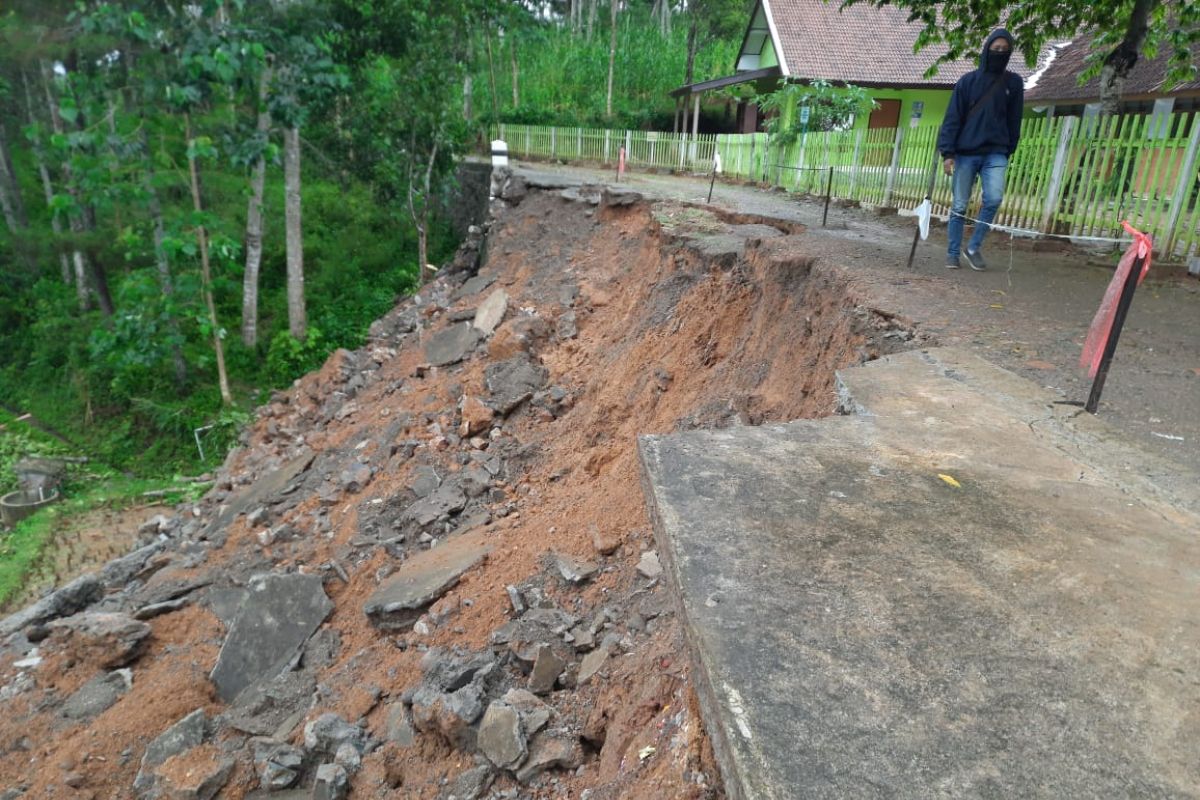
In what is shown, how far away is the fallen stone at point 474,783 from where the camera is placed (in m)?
2.65

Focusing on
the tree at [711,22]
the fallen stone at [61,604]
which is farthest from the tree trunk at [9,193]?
the tree at [711,22]

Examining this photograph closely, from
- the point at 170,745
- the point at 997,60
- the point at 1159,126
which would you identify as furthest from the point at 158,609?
the point at 1159,126

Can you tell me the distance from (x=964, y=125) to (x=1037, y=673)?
5.62 m

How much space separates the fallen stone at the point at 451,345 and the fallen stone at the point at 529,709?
667 cm

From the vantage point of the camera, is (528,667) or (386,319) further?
(386,319)

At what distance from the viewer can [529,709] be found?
2.82 meters

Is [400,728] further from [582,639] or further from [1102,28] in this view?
[1102,28]

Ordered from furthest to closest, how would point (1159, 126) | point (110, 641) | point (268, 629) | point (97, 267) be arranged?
point (97, 267), point (1159, 126), point (110, 641), point (268, 629)

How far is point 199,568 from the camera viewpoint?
6949mm

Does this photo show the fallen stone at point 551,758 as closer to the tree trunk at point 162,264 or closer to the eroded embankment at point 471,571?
the eroded embankment at point 471,571

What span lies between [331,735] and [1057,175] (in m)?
8.29

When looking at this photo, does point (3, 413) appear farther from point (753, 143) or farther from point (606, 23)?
point (606, 23)

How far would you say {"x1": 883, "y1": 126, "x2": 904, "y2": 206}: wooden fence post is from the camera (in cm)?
1037

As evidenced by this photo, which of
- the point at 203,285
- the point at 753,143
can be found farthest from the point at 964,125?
the point at 203,285
